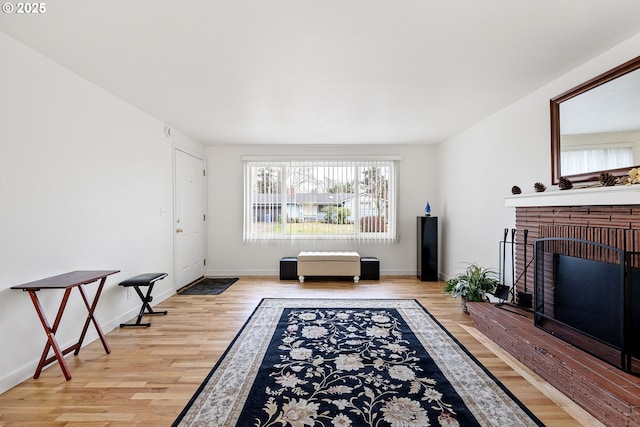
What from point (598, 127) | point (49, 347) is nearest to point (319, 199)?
point (598, 127)

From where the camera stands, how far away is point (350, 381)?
217cm

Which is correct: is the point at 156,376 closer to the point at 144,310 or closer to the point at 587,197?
the point at 144,310

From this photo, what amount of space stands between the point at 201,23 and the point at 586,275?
10.9 ft

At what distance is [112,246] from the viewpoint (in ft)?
10.4

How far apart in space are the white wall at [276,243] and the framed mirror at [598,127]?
2929 mm

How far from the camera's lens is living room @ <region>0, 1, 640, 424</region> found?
217 cm

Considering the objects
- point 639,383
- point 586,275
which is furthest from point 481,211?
point 639,383

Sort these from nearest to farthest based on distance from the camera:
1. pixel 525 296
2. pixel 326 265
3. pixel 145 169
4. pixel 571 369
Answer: pixel 571 369
pixel 525 296
pixel 145 169
pixel 326 265

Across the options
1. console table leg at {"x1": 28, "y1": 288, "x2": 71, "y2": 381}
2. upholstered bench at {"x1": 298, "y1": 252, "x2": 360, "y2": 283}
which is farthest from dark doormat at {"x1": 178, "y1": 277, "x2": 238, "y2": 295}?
console table leg at {"x1": 28, "y1": 288, "x2": 71, "y2": 381}

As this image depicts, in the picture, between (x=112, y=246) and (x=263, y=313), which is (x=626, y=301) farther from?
(x=112, y=246)

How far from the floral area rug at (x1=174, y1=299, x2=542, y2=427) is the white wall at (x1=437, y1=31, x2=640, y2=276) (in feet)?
5.22

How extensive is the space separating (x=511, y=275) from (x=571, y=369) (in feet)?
5.26

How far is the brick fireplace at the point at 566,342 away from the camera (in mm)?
1716

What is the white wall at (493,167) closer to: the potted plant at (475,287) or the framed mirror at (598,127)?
the framed mirror at (598,127)
